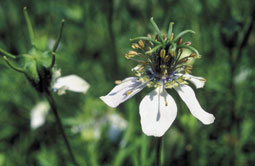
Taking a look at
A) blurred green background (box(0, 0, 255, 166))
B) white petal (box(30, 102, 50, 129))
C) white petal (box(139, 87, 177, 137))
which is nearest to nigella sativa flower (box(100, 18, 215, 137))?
white petal (box(139, 87, 177, 137))

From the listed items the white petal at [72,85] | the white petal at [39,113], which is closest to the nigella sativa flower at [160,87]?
the white petal at [72,85]

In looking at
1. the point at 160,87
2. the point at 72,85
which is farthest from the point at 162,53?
the point at 72,85

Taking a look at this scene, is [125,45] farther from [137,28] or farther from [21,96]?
[21,96]

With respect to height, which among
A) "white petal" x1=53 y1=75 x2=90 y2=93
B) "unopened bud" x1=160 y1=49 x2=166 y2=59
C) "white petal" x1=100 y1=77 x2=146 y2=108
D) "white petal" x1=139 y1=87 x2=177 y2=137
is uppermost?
"unopened bud" x1=160 y1=49 x2=166 y2=59

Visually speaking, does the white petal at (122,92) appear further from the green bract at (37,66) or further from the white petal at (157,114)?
the green bract at (37,66)

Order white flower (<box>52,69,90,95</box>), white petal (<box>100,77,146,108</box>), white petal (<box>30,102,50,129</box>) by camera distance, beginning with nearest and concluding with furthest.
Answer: white petal (<box>100,77,146,108</box>), white flower (<box>52,69,90,95</box>), white petal (<box>30,102,50,129</box>)

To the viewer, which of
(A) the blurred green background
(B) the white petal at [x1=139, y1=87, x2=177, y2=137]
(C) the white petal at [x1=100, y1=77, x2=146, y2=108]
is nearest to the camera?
(B) the white petal at [x1=139, y1=87, x2=177, y2=137]

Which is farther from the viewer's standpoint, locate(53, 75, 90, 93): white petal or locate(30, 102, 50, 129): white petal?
locate(30, 102, 50, 129): white petal

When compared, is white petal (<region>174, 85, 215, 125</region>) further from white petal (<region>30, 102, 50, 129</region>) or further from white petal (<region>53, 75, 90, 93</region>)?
white petal (<region>30, 102, 50, 129</region>)

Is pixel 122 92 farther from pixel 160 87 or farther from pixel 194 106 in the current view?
pixel 194 106
